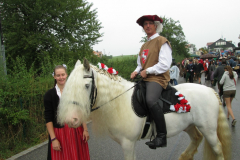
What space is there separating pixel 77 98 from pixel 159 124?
1205mm

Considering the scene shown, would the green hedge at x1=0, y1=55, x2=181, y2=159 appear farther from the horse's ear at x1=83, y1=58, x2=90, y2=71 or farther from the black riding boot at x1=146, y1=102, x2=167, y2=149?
the black riding boot at x1=146, y1=102, x2=167, y2=149

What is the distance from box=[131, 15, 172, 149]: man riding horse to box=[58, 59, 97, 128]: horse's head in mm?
849

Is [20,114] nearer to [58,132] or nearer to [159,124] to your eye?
[58,132]

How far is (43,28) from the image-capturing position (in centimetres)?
1423

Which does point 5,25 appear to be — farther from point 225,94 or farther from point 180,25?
point 180,25

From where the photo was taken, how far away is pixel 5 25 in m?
12.9

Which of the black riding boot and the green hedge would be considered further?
the green hedge

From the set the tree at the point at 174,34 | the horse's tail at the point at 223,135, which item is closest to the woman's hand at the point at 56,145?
the horse's tail at the point at 223,135

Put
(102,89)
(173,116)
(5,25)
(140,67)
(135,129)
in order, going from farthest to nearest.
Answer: (5,25) < (140,67) < (173,116) < (135,129) < (102,89)

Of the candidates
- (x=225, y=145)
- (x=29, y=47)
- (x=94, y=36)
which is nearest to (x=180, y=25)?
(x=94, y=36)

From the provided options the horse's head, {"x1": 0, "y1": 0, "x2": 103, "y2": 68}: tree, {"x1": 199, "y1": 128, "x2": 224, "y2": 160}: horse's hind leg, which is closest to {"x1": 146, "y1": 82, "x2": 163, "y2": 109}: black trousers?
the horse's head

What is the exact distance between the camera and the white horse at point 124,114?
1.92 metres

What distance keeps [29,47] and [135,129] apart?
13108mm

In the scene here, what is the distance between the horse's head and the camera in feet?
6.13
